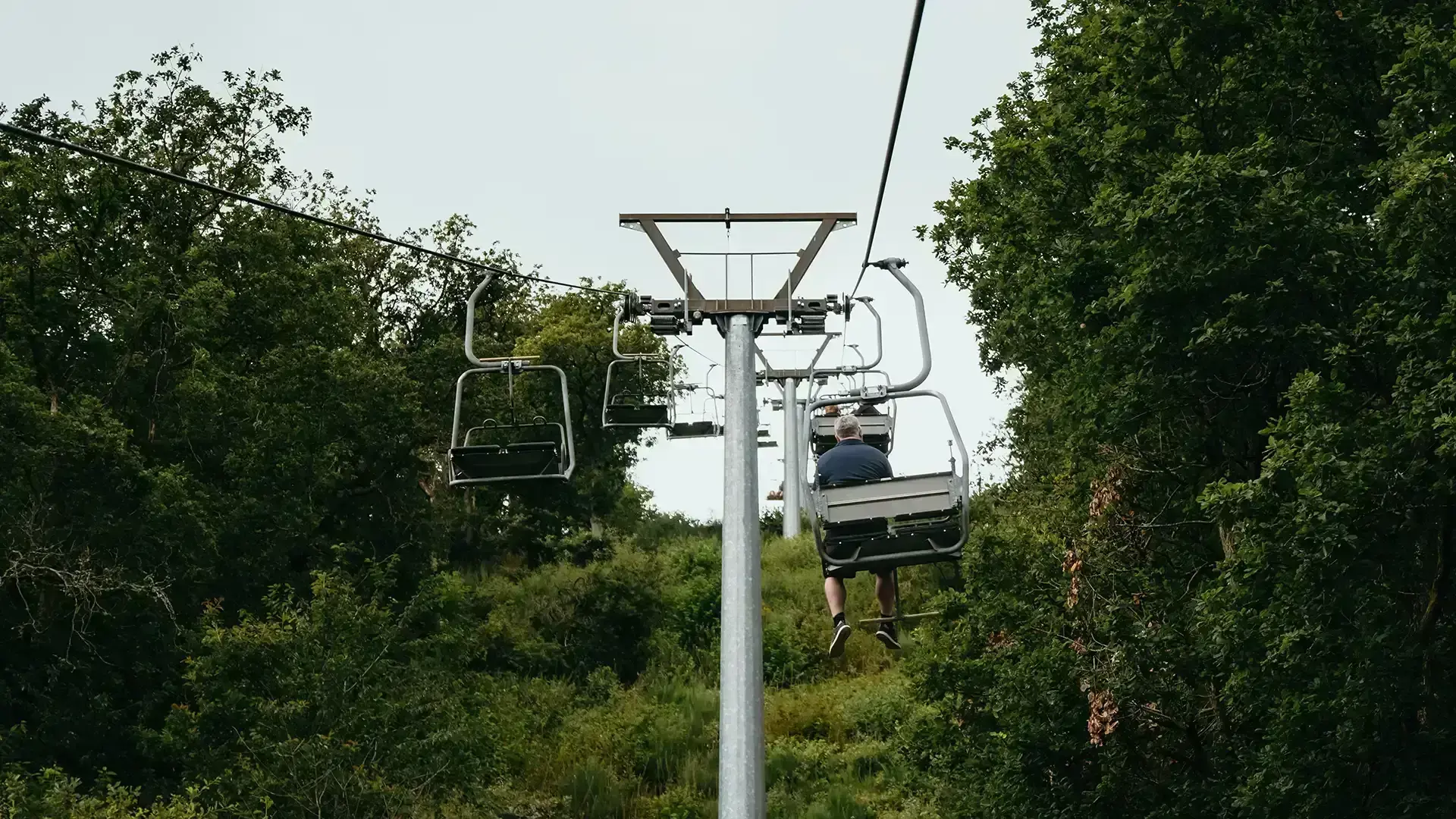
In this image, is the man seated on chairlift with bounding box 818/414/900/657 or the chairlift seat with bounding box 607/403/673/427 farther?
the chairlift seat with bounding box 607/403/673/427

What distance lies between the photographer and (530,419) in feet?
137

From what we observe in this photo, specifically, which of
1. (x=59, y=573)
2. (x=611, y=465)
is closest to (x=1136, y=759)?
(x=59, y=573)

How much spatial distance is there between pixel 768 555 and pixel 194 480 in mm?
20066

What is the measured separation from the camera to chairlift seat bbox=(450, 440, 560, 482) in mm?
14695

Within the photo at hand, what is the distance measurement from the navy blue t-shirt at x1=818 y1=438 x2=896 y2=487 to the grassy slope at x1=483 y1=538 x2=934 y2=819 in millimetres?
11975

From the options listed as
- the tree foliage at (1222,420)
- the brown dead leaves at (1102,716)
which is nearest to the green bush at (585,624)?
the tree foliage at (1222,420)

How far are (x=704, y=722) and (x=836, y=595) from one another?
23206mm

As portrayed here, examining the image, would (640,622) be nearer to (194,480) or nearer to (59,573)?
(194,480)

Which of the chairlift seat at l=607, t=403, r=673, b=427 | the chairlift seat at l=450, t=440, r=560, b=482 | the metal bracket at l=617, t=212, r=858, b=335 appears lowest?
the chairlift seat at l=450, t=440, r=560, b=482

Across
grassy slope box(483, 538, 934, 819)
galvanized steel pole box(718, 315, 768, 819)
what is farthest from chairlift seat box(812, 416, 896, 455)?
galvanized steel pole box(718, 315, 768, 819)

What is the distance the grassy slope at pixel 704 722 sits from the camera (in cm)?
3192

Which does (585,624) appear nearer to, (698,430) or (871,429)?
(698,430)

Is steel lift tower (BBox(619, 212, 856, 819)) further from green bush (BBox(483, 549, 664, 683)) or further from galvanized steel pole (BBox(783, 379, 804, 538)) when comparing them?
green bush (BBox(483, 549, 664, 683))

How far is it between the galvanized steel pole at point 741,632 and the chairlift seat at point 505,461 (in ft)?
7.80
